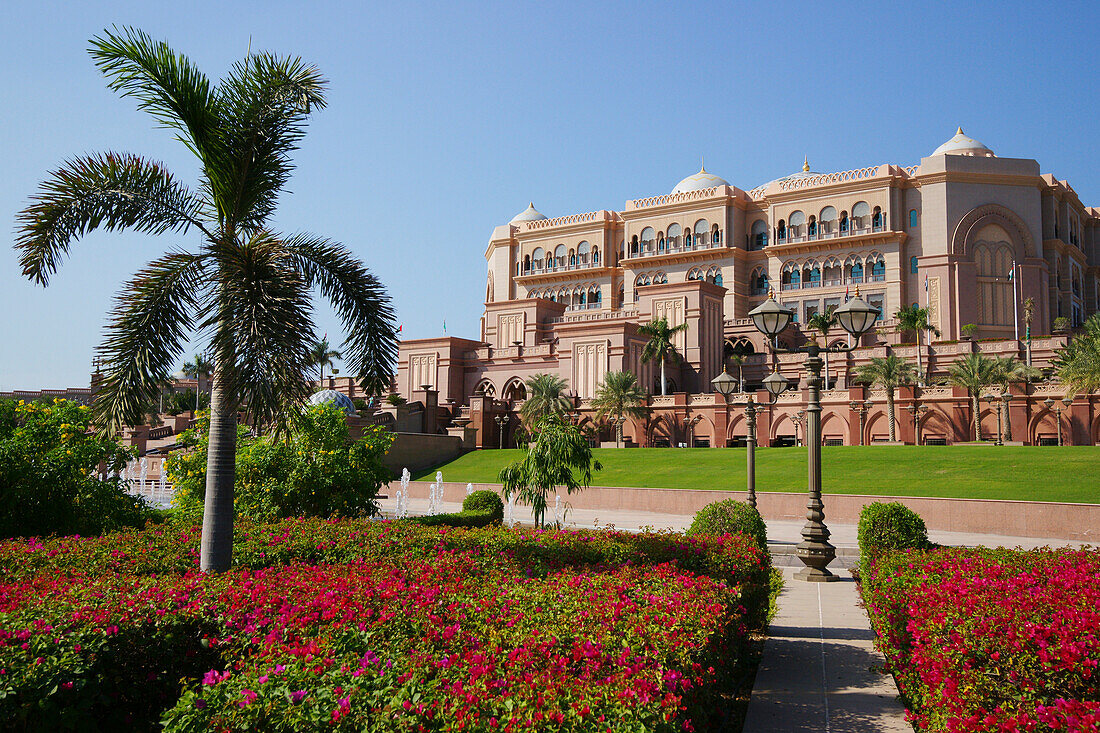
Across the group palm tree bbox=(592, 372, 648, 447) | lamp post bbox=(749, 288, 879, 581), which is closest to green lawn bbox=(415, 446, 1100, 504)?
palm tree bbox=(592, 372, 648, 447)

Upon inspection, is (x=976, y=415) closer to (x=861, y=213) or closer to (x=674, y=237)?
(x=861, y=213)

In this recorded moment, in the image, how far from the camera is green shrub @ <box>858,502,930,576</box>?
13.6 meters

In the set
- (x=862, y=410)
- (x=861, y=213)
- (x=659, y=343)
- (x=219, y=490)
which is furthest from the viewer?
(x=861, y=213)

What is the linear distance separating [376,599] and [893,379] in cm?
4639

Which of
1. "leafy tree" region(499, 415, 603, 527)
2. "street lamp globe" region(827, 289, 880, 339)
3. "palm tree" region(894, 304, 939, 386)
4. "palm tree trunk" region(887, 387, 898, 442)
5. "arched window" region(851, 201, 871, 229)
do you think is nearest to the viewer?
"street lamp globe" region(827, 289, 880, 339)

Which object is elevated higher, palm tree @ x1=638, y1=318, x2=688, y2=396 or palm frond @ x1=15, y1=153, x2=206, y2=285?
palm tree @ x1=638, y1=318, x2=688, y2=396

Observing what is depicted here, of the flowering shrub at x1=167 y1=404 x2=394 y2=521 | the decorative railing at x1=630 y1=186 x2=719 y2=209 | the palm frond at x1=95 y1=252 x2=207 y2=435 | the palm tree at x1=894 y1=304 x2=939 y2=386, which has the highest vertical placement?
the decorative railing at x1=630 y1=186 x2=719 y2=209

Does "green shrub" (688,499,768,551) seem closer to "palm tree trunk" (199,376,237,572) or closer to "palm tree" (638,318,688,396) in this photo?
"palm tree trunk" (199,376,237,572)

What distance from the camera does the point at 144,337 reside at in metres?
9.18

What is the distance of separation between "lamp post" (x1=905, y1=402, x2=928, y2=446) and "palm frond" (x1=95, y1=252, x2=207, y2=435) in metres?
46.3

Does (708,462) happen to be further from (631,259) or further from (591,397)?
(631,259)

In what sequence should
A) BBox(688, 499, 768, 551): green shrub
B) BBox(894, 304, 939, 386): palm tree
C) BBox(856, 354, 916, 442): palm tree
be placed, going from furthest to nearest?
BBox(894, 304, 939, 386): palm tree < BBox(856, 354, 916, 442): palm tree < BBox(688, 499, 768, 551): green shrub

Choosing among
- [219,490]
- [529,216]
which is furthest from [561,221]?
[219,490]

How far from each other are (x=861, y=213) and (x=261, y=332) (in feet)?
233
